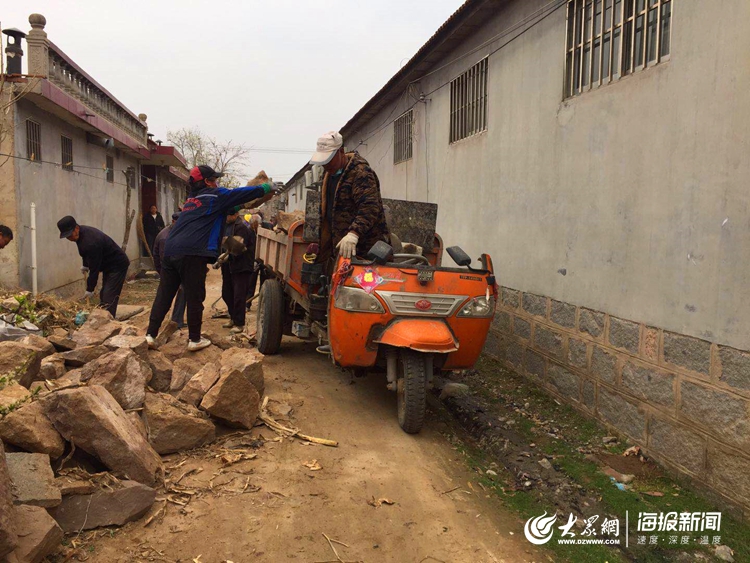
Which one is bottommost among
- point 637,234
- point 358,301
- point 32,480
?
point 32,480

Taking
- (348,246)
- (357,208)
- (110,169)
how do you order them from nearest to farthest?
(348,246) → (357,208) → (110,169)

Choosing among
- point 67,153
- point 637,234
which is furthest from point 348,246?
point 67,153

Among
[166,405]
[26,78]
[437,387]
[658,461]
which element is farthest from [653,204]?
[26,78]

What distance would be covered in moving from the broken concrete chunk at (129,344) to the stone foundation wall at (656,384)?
380 cm

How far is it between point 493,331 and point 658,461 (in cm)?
305

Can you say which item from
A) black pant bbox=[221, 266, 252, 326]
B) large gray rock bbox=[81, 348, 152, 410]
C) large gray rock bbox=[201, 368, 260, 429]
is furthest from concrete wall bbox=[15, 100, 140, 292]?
large gray rock bbox=[201, 368, 260, 429]

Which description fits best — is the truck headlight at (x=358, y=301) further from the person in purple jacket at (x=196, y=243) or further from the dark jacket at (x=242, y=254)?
the dark jacket at (x=242, y=254)

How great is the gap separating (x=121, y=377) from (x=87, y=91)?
10533mm

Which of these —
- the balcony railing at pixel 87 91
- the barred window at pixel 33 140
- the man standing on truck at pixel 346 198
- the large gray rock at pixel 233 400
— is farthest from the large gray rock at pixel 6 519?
the balcony railing at pixel 87 91

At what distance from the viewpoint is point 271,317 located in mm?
6477

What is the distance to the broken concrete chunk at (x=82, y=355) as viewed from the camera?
14.8 ft

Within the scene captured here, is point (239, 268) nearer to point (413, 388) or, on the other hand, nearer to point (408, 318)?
point (408, 318)

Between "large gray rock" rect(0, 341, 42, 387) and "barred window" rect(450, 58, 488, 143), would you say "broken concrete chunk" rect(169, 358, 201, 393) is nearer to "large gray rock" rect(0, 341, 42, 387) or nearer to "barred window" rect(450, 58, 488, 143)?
"large gray rock" rect(0, 341, 42, 387)

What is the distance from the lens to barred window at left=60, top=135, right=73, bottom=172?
10883mm
